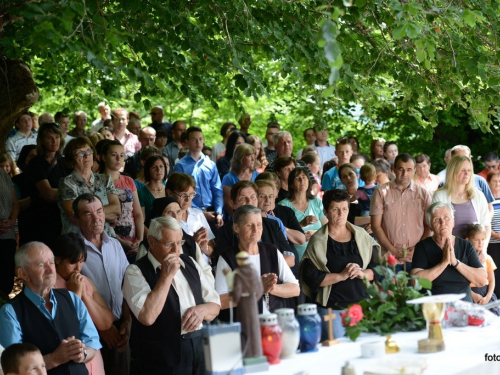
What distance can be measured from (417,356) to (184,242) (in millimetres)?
2498

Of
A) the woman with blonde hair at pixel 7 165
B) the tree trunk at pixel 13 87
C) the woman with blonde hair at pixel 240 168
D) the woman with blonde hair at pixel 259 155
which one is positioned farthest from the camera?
the woman with blonde hair at pixel 259 155

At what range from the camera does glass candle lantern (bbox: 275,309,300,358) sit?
483 cm

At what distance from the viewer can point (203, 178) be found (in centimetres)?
980

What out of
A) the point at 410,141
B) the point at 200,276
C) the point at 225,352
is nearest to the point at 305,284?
the point at 200,276

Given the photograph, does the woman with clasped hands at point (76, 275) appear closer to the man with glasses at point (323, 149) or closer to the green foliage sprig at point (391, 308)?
the green foliage sprig at point (391, 308)

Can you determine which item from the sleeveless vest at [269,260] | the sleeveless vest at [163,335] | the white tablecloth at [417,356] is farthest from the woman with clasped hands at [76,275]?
the white tablecloth at [417,356]

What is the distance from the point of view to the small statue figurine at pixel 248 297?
3.95m

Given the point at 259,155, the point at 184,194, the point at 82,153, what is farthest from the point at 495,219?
the point at 82,153

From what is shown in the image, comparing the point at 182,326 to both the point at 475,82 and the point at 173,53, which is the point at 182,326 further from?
the point at 475,82

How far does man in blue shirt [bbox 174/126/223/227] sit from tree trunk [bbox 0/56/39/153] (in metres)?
2.26

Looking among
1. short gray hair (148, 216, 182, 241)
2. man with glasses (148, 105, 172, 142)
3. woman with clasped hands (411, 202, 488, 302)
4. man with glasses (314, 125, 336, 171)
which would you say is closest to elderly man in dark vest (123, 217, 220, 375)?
short gray hair (148, 216, 182, 241)

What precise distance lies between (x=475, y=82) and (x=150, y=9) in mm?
3290

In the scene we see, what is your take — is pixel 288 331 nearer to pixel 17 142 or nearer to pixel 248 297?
pixel 248 297

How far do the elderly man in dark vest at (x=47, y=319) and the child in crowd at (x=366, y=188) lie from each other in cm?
502
